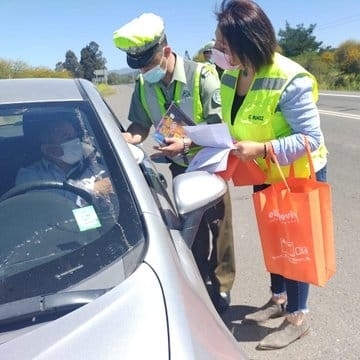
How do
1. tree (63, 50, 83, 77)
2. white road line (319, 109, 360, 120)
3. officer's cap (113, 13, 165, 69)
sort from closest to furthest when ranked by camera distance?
officer's cap (113, 13, 165, 69) < white road line (319, 109, 360, 120) < tree (63, 50, 83, 77)

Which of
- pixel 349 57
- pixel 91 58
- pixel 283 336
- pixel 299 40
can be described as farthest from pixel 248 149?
pixel 91 58

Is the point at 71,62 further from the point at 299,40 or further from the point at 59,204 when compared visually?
the point at 59,204

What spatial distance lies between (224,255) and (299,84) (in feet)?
4.29

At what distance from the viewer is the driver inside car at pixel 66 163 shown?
6.23ft

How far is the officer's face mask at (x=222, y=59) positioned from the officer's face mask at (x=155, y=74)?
35 centimetres

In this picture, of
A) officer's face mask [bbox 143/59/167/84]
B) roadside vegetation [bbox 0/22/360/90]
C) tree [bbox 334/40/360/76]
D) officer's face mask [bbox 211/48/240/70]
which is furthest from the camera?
tree [bbox 334/40/360/76]

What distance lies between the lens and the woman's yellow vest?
2416mm

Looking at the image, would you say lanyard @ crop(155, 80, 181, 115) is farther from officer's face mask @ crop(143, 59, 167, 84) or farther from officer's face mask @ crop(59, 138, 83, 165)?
officer's face mask @ crop(59, 138, 83, 165)

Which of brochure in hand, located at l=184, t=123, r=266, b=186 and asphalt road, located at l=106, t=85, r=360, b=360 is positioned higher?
brochure in hand, located at l=184, t=123, r=266, b=186

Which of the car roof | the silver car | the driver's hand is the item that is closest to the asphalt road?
the silver car

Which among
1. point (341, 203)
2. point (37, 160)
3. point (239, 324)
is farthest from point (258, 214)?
point (341, 203)

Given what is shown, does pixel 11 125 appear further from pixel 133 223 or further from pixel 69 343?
pixel 69 343

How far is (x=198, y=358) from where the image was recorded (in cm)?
119

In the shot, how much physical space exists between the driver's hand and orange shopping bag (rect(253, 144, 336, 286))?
3.05ft
